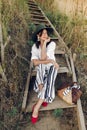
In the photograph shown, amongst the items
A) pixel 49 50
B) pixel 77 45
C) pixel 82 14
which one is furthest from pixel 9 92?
pixel 82 14

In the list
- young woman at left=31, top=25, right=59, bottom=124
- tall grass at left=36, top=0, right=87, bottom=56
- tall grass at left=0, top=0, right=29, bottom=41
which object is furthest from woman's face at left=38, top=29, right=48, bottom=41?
tall grass at left=36, top=0, right=87, bottom=56

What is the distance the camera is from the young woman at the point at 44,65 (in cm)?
459

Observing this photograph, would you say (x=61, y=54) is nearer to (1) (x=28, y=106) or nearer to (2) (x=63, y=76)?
(2) (x=63, y=76)

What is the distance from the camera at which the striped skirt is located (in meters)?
4.58

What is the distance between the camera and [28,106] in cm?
452

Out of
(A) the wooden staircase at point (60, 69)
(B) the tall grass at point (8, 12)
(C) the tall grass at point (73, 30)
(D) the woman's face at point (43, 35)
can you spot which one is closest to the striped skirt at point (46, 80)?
(A) the wooden staircase at point (60, 69)

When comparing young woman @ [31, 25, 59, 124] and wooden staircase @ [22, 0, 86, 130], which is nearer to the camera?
wooden staircase @ [22, 0, 86, 130]

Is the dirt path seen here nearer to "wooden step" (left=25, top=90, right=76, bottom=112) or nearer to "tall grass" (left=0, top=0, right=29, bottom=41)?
"wooden step" (left=25, top=90, right=76, bottom=112)

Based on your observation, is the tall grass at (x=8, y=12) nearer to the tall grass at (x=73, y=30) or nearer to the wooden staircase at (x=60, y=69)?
the wooden staircase at (x=60, y=69)

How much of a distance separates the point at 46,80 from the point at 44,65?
0.88 ft

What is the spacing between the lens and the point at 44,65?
470 centimetres

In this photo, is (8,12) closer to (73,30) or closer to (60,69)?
(60,69)

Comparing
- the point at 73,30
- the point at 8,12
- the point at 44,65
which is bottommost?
the point at 44,65

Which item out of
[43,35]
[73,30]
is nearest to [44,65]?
[43,35]
